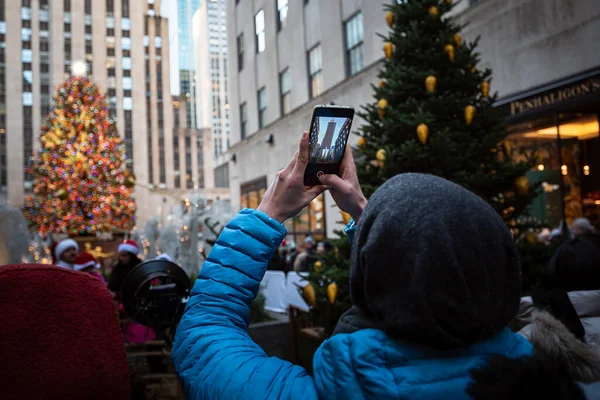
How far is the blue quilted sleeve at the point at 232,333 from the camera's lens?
3.63 feet

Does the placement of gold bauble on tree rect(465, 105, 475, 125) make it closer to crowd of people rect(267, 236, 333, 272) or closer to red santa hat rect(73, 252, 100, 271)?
red santa hat rect(73, 252, 100, 271)

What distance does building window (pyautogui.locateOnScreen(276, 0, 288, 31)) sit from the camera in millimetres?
20142

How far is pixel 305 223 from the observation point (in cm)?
2011

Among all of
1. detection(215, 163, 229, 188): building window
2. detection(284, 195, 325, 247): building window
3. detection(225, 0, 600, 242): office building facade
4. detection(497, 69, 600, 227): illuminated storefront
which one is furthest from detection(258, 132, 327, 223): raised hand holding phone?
detection(215, 163, 229, 188): building window

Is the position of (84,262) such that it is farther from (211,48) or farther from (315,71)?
(211,48)

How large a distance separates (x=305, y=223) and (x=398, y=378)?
1908 cm

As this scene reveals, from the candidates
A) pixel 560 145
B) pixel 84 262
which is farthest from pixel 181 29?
pixel 560 145

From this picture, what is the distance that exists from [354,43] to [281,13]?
243 inches

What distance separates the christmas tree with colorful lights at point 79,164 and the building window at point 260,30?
11.0 metres

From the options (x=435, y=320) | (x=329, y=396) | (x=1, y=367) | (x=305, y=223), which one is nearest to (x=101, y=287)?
(x=1, y=367)

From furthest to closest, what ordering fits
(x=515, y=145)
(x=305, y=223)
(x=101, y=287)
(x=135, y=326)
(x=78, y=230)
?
1. (x=78, y=230)
2. (x=305, y=223)
3. (x=515, y=145)
4. (x=135, y=326)
5. (x=101, y=287)

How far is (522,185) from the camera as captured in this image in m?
5.48

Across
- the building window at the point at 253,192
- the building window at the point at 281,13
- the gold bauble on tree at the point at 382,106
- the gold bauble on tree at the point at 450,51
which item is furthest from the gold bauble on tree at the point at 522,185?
the building window at the point at 253,192

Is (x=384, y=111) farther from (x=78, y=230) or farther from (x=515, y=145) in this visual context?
(x=78, y=230)
